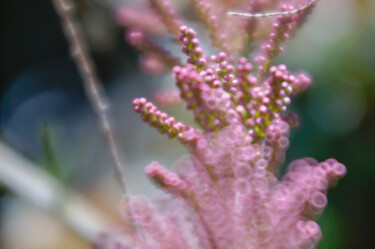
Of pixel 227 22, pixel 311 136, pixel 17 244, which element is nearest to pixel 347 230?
pixel 311 136

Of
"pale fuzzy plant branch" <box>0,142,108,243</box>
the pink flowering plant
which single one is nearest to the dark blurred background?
"pale fuzzy plant branch" <box>0,142,108,243</box>

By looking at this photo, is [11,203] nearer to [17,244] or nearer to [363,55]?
[17,244]

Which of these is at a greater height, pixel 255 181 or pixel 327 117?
pixel 327 117

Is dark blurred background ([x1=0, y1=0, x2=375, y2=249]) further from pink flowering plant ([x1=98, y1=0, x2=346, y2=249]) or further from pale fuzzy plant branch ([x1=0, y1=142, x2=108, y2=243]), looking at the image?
pink flowering plant ([x1=98, y1=0, x2=346, y2=249])

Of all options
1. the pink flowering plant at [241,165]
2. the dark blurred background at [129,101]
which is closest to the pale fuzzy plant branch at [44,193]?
the dark blurred background at [129,101]

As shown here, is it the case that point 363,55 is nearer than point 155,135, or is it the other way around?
point 363,55
